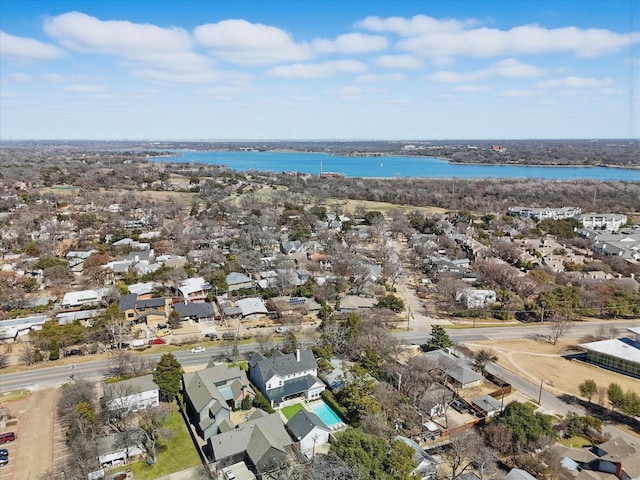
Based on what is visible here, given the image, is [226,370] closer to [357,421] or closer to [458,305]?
[357,421]

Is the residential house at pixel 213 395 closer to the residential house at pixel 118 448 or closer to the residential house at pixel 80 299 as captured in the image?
the residential house at pixel 118 448

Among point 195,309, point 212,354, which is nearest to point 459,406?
point 212,354

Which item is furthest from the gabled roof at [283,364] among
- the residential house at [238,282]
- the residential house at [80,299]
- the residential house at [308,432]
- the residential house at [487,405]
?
the residential house at [80,299]

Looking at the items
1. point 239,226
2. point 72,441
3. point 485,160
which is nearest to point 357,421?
point 72,441

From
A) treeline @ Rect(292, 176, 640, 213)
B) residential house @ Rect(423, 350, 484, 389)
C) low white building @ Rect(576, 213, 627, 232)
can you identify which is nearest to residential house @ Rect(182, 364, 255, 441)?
residential house @ Rect(423, 350, 484, 389)

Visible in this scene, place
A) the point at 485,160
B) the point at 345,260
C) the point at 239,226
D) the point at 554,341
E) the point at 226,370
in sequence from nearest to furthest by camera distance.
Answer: the point at 226,370 → the point at 554,341 → the point at 345,260 → the point at 239,226 → the point at 485,160

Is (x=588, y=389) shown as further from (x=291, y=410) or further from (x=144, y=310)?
→ (x=144, y=310)

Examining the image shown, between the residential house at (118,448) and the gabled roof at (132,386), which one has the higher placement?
the gabled roof at (132,386)
